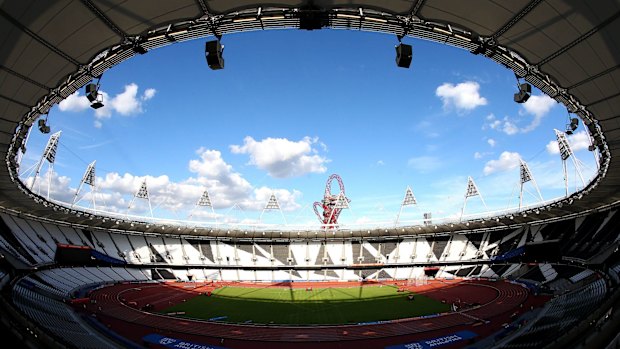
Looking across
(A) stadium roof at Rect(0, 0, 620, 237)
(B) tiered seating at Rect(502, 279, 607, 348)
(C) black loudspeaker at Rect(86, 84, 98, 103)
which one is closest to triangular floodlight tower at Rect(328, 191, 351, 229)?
(B) tiered seating at Rect(502, 279, 607, 348)

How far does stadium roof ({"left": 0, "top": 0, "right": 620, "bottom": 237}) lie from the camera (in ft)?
34.6

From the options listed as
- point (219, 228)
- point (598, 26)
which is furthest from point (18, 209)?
point (598, 26)

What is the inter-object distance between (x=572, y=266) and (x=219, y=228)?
53.6 meters

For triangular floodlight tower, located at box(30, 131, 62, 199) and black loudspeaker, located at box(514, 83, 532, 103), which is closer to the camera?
black loudspeaker, located at box(514, 83, 532, 103)

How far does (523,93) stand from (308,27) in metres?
11.4

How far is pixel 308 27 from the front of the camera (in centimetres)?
1212

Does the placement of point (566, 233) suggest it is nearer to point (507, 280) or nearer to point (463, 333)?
point (507, 280)

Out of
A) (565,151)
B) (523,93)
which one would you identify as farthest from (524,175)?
(523,93)

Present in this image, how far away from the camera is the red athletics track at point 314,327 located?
2344cm

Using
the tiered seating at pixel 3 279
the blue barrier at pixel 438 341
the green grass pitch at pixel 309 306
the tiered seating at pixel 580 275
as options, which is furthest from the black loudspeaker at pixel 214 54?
the tiered seating at pixel 580 275

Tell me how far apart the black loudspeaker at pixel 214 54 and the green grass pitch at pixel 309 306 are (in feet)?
78.8

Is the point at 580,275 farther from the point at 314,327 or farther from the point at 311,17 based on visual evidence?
the point at 311,17

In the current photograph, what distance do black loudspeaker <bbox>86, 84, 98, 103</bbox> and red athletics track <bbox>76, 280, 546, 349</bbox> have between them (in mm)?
17500

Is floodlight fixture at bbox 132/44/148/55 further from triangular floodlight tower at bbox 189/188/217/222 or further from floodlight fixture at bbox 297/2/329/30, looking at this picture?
triangular floodlight tower at bbox 189/188/217/222
